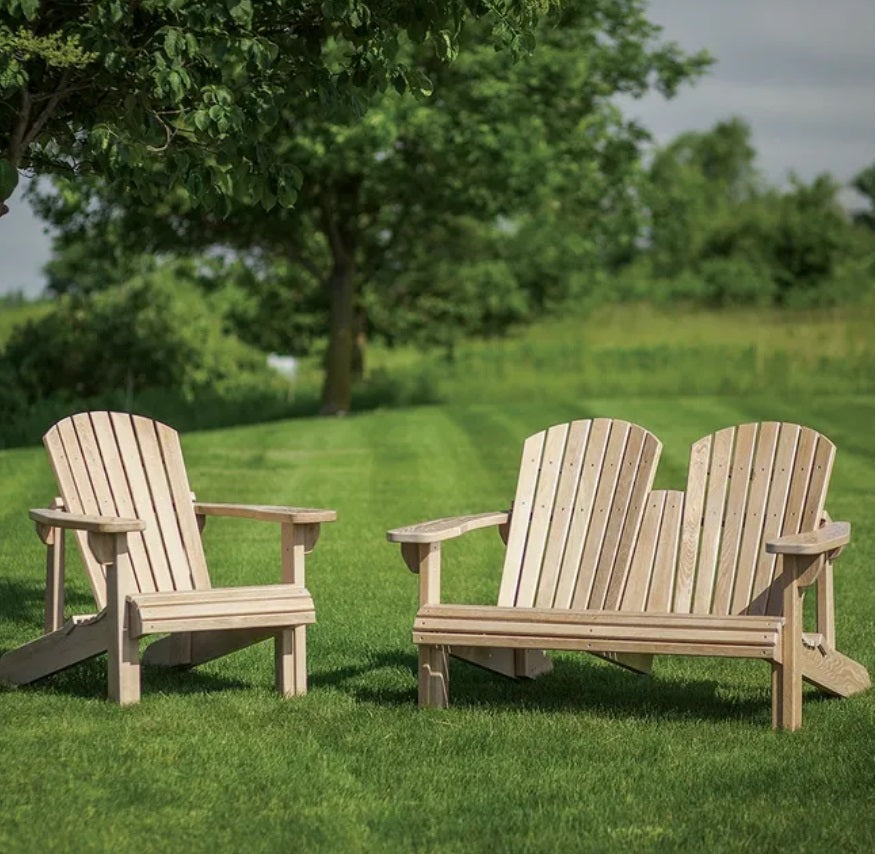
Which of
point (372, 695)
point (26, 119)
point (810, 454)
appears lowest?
point (372, 695)

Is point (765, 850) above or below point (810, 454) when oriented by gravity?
below

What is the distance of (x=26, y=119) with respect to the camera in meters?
6.21

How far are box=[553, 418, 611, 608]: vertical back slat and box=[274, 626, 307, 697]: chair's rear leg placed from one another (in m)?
1.01

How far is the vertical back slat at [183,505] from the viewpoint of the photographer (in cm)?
648

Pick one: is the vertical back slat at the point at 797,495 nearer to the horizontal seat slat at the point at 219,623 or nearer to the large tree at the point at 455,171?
the horizontal seat slat at the point at 219,623

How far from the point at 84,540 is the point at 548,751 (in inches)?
80.2

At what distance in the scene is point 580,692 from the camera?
622cm

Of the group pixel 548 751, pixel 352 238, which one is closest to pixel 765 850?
pixel 548 751

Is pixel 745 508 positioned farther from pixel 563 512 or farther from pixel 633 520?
pixel 563 512

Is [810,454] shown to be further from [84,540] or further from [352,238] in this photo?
[352,238]

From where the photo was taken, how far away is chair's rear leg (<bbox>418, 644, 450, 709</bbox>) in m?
5.80

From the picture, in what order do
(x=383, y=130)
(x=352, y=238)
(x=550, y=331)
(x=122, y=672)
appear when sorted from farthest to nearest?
1. (x=550, y=331)
2. (x=352, y=238)
3. (x=383, y=130)
4. (x=122, y=672)

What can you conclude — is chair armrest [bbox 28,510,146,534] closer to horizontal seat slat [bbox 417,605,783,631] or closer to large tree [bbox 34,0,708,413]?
horizontal seat slat [bbox 417,605,783,631]

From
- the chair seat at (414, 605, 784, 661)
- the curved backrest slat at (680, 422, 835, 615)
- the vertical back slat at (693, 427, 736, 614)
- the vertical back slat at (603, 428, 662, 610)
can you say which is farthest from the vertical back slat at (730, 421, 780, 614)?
the chair seat at (414, 605, 784, 661)
